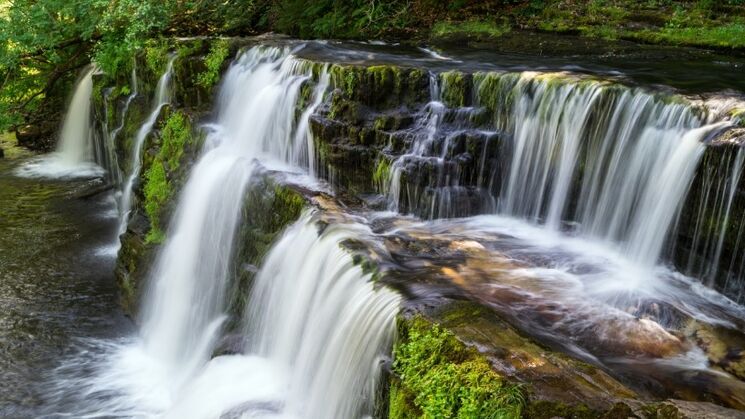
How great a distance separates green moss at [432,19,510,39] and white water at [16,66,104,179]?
900cm

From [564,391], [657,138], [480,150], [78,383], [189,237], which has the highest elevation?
[657,138]

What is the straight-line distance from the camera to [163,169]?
10328 millimetres

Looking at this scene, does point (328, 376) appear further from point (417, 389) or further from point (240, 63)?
point (240, 63)

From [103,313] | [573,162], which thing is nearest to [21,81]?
[103,313]

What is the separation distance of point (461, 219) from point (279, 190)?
216 cm

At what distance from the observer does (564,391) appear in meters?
3.65

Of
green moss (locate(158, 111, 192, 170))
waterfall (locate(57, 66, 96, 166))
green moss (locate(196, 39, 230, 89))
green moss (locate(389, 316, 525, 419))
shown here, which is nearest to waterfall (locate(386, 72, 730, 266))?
green moss (locate(389, 316, 525, 419))

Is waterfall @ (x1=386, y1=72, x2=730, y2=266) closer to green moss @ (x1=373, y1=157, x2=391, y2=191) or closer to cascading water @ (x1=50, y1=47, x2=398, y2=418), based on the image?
green moss @ (x1=373, y1=157, x2=391, y2=191)

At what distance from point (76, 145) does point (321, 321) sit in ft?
47.3

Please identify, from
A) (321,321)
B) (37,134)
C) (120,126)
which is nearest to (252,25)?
(120,126)

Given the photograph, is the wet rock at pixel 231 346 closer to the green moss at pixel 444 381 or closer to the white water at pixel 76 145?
the green moss at pixel 444 381

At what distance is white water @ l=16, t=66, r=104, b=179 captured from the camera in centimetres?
1669

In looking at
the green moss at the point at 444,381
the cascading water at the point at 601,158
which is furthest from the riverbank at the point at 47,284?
the cascading water at the point at 601,158

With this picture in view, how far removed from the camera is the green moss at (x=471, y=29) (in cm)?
1312
